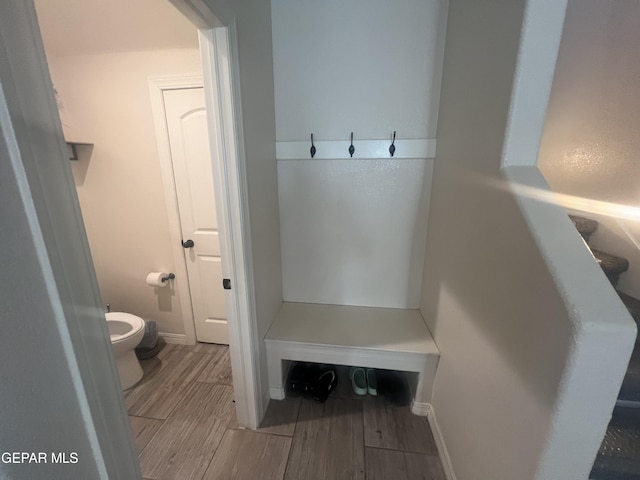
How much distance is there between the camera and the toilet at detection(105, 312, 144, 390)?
1.66 meters

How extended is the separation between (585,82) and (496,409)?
1741 millimetres

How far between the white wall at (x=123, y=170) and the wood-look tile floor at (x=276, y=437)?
704 millimetres

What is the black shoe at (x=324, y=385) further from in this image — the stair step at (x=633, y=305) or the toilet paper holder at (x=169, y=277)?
the stair step at (x=633, y=305)

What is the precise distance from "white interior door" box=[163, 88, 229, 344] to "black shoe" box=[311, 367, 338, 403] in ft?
2.99

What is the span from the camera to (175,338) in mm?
2205

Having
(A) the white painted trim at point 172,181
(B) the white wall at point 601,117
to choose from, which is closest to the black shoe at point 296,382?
(A) the white painted trim at point 172,181

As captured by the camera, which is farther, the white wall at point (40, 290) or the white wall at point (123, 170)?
the white wall at point (123, 170)

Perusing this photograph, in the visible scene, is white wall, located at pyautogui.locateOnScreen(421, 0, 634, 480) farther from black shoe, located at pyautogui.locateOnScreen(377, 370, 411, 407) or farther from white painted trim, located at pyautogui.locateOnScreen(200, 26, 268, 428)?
white painted trim, located at pyautogui.locateOnScreen(200, 26, 268, 428)

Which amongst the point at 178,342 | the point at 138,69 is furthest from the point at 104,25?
the point at 178,342

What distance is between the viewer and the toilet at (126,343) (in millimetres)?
1655

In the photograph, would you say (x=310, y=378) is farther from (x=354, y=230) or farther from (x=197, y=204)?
(x=197, y=204)

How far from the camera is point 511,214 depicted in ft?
2.80

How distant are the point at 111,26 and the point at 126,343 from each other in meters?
1.92

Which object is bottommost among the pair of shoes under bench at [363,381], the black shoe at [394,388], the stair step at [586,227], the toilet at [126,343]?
the black shoe at [394,388]
